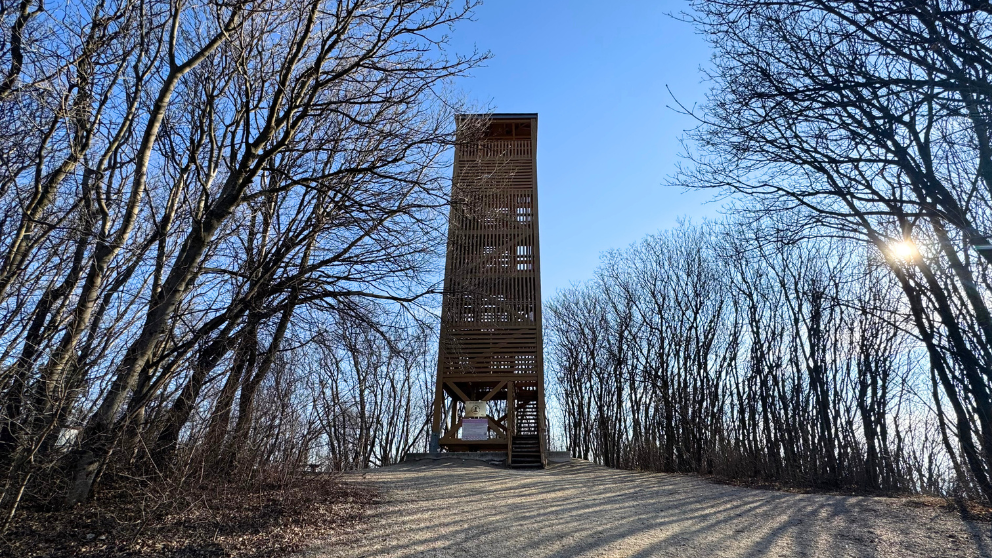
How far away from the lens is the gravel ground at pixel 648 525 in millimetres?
5270

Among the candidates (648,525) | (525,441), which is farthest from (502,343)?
(648,525)

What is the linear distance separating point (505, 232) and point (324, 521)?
11.8 metres

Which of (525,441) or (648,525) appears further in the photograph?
(525,441)

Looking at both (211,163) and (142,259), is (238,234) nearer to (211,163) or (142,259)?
(211,163)

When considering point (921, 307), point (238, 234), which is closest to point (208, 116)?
point (238, 234)

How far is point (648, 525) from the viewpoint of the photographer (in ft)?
20.8

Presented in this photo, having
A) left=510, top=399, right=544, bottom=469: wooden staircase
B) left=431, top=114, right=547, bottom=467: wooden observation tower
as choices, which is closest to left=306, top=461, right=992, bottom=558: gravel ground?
left=510, top=399, right=544, bottom=469: wooden staircase

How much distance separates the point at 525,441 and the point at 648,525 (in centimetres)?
975

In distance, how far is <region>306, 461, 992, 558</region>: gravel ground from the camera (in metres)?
5.27

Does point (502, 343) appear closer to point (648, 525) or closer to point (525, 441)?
point (525, 441)

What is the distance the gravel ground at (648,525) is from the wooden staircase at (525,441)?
5371 mm

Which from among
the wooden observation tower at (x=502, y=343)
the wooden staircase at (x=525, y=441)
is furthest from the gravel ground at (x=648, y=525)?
the wooden observation tower at (x=502, y=343)

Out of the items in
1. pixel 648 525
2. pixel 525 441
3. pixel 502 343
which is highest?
pixel 502 343

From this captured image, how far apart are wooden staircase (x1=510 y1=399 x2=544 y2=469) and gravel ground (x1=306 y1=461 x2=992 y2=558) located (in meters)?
5.37
